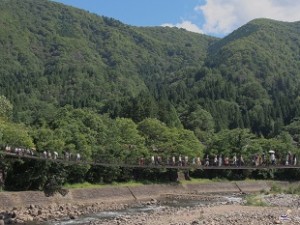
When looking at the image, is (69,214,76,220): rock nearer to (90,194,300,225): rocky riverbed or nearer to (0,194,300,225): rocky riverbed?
(0,194,300,225): rocky riverbed

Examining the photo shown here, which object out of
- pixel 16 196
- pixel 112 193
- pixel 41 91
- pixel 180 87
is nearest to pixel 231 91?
pixel 180 87

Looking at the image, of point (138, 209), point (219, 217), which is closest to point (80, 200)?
point (138, 209)

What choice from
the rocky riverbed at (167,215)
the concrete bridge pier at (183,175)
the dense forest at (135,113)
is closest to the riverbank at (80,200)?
the rocky riverbed at (167,215)

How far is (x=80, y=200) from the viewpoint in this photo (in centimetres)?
4519

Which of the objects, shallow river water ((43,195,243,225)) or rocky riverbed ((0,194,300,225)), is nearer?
rocky riverbed ((0,194,300,225))

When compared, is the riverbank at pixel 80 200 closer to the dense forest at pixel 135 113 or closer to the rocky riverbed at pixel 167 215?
the rocky riverbed at pixel 167 215

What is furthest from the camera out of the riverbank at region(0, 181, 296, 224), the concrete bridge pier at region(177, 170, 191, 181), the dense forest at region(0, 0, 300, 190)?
the concrete bridge pier at region(177, 170, 191, 181)

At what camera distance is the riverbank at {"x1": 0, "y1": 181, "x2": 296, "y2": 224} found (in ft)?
122

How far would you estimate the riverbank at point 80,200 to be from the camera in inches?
1459

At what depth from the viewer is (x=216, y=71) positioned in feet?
604

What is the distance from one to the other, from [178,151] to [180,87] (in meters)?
100

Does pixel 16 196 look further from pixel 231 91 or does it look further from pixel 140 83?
pixel 140 83

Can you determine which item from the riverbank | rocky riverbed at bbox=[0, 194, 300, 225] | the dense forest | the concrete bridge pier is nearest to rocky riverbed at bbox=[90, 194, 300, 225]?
rocky riverbed at bbox=[0, 194, 300, 225]

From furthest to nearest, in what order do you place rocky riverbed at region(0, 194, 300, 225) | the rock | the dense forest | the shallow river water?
the dense forest
the rock
the shallow river water
rocky riverbed at region(0, 194, 300, 225)
